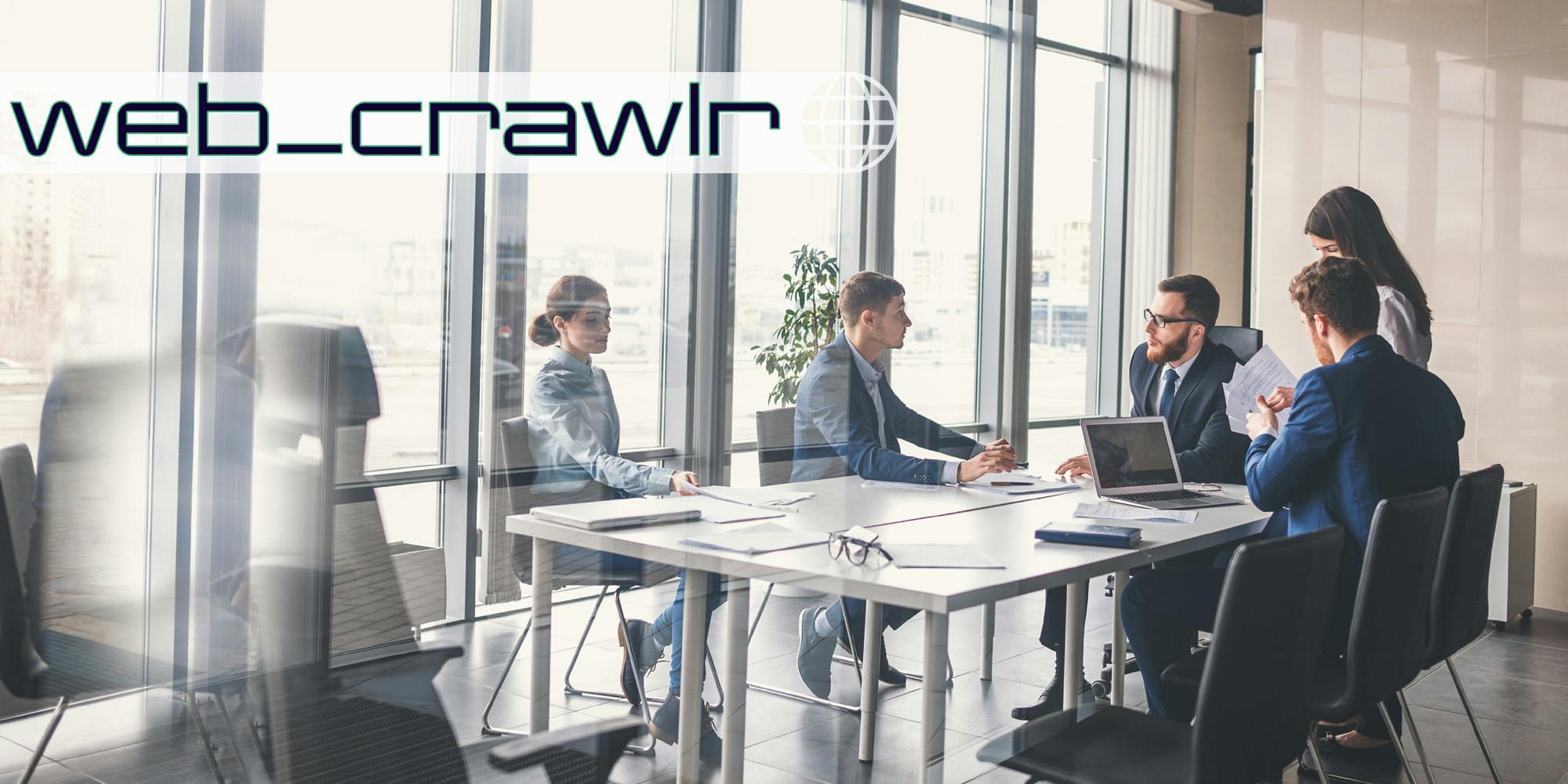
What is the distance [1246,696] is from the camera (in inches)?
80.4

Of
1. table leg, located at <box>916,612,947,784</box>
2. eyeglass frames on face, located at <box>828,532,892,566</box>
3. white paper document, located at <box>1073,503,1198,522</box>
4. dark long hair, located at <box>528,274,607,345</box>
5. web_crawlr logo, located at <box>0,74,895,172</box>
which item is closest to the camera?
web_crawlr logo, located at <box>0,74,895,172</box>

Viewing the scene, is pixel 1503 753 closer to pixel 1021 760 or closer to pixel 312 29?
pixel 1021 760

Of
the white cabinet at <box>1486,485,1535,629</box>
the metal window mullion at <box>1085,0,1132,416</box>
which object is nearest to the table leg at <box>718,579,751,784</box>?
the white cabinet at <box>1486,485,1535,629</box>

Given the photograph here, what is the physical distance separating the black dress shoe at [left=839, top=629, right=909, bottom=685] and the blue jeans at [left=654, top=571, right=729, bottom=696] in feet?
2.34

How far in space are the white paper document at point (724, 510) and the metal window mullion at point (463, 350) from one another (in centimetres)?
50

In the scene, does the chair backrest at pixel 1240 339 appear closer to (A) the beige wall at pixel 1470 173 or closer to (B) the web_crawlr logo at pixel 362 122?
(A) the beige wall at pixel 1470 173

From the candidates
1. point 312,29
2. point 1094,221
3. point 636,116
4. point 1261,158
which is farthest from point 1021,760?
point 1094,221

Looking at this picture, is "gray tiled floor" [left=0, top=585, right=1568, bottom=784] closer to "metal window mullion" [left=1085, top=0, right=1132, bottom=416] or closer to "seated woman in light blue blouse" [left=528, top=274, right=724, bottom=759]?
"seated woman in light blue blouse" [left=528, top=274, right=724, bottom=759]

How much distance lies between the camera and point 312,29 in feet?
8.20

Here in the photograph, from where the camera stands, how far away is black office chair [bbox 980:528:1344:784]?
1.99 m

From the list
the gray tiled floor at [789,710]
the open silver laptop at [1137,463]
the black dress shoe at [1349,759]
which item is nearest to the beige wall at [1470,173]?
the gray tiled floor at [789,710]

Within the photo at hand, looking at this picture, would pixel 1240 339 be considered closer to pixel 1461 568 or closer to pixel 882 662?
pixel 1461 568

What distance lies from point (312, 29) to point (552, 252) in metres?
1.31

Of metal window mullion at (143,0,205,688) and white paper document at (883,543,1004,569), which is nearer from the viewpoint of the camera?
metal window mullion at (143,0,205,688)
